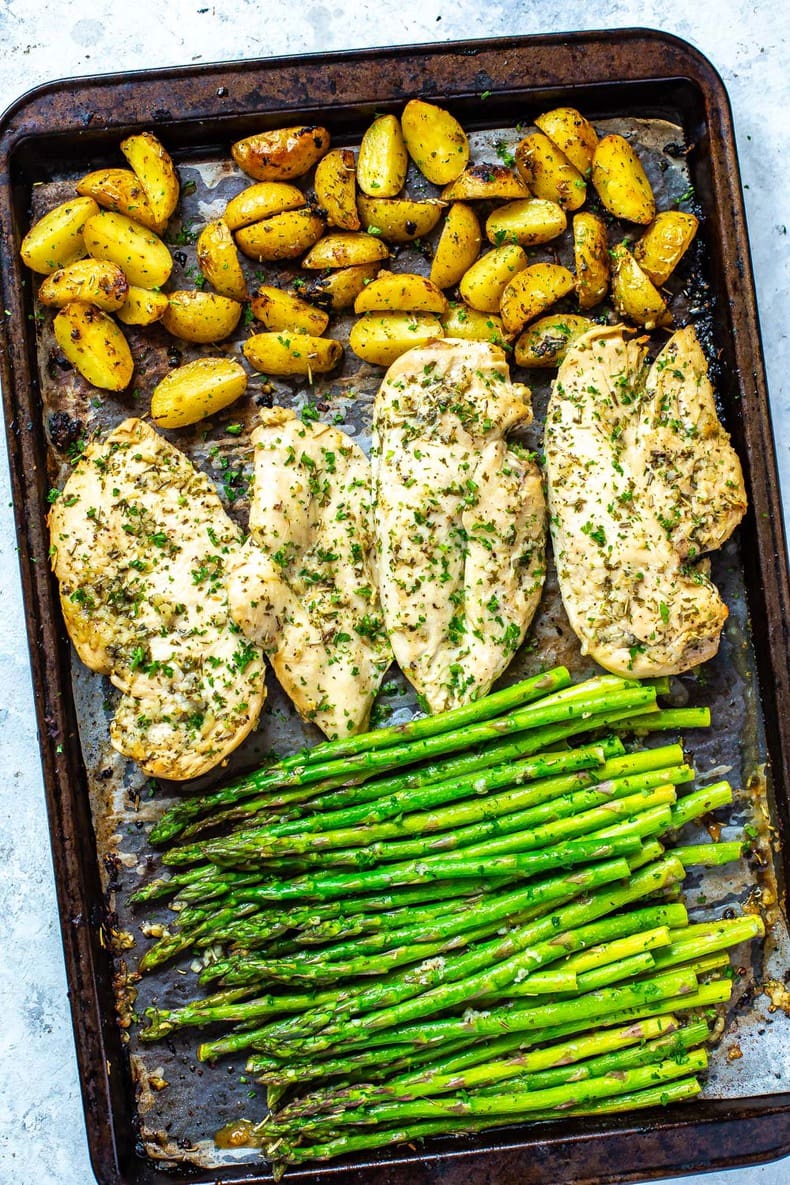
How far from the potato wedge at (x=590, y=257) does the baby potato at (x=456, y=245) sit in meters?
0.36

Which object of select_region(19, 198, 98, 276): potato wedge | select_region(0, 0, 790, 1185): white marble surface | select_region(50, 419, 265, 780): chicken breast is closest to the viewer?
→ select_region(50, 419, 265, 780): chicken breast

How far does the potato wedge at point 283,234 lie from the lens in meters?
3.69

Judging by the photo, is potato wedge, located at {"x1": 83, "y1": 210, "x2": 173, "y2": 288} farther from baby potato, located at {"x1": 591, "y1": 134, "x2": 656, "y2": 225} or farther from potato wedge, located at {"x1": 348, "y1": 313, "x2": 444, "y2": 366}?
baby potato, located at {"x1": 591, "y1": 134, "x2": 656, "y2": 225}

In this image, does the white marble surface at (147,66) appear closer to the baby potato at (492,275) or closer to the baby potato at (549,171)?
the baby potato at (549,171)

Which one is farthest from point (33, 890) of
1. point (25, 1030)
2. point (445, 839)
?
point (445, 839)

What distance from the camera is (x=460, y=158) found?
146 inches

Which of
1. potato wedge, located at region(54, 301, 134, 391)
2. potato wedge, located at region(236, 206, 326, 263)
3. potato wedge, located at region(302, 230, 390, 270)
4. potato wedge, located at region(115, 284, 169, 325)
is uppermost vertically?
potato wedge, located at region(236, 206, 326, 263)

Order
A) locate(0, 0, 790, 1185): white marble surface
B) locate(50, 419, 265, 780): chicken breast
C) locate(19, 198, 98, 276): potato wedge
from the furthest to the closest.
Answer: locate(0, 0, 790, 1185): white marble surface < locate(19, 198, 98, 276): potato wedge < locate(50, 419, 265, 780): chicken breast

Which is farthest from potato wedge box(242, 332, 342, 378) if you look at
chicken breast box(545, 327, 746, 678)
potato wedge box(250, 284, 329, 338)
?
chicken breast box(545, 327, 746, 678)

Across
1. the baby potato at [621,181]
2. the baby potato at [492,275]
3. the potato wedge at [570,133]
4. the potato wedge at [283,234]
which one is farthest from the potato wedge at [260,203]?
the baby potato at [621,181]

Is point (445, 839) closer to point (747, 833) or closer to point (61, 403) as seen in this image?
point (747, 833)

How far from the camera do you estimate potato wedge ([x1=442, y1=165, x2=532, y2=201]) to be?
12.0 feet

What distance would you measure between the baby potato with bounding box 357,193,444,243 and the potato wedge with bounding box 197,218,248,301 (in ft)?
1.59

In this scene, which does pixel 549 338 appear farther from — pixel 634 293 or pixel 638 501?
pixel 638 501
